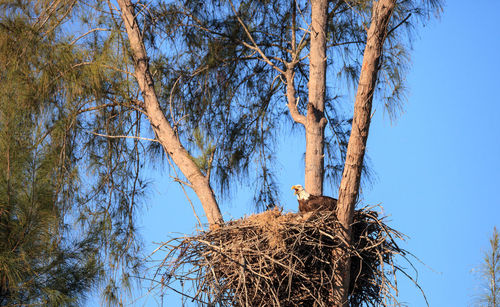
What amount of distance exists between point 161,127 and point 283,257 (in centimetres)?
172

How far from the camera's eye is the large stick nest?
135 inches

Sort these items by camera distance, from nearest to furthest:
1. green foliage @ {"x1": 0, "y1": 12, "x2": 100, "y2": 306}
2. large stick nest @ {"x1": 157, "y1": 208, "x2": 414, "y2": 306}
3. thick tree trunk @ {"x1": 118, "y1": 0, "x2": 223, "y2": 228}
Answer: large stick nest @ {"x1": 157, "y1": 208, "x2": 414, "y2": 306}, thick tree trunk @ {"x1": 118, "y1": 0, "x2": 223, "y2": 228}, green foliage @ {"x1": 0, "y1": 12, "x2": 100, "y2": 306}

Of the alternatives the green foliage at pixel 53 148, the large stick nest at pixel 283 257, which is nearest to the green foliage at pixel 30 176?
the green foliage at pixel 53 148

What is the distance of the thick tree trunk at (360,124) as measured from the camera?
345cm

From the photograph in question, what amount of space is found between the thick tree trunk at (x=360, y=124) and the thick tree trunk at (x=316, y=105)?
69cm

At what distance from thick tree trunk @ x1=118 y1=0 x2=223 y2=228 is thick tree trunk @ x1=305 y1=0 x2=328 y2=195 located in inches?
29.2

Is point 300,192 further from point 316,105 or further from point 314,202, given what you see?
point 316,105

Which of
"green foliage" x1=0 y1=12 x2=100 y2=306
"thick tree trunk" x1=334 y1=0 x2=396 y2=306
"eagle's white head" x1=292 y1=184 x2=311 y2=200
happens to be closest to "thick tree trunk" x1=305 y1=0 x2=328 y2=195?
"eagle's white head" x1=292 y1=184 x2=311 y2=200

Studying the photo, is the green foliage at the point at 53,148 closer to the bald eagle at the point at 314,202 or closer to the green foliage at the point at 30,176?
the green foliage at the point at 30,176

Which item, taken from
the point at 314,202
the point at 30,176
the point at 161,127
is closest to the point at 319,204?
the point at 314,202

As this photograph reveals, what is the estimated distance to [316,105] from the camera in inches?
175

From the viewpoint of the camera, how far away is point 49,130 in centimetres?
496

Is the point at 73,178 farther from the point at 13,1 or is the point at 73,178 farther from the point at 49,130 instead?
the point at 13,1

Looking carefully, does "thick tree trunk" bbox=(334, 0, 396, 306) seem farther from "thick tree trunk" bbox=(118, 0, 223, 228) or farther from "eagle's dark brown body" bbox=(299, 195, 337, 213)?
"thick tree trunk" bbox=(118, 0, 223, 228)
